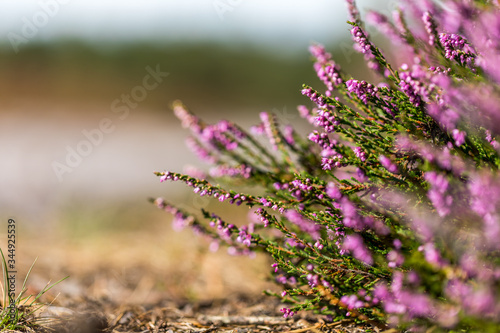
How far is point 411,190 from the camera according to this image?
6.63 feet

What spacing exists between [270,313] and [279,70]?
128 ft

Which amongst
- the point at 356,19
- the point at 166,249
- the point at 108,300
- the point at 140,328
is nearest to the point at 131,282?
the point at 108,300

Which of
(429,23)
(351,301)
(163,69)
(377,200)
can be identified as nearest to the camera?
(351,301)

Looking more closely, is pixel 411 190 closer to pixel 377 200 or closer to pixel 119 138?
pixel 377 200

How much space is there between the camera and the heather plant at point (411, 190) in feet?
5.05

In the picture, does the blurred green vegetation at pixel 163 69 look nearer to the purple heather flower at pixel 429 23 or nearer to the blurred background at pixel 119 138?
the blurred background at pixel 119 138

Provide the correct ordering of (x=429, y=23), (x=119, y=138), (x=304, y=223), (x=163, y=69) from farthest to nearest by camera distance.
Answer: (x=163, y=69) < (x=119, y=138) < (x=304, y=223) < (x=429, y=23)

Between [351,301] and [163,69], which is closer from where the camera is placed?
[351,301]

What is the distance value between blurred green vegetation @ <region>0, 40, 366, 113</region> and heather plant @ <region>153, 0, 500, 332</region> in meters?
26.4

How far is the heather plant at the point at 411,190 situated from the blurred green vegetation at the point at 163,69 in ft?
86.7

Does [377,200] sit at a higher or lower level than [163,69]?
lower

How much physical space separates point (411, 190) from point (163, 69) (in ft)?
119

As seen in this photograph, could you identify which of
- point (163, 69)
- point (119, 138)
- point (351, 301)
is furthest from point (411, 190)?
point (163, 69)

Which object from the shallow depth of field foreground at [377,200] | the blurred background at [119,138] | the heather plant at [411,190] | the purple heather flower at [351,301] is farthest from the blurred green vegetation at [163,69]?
the purple heather flower at [351,301]
